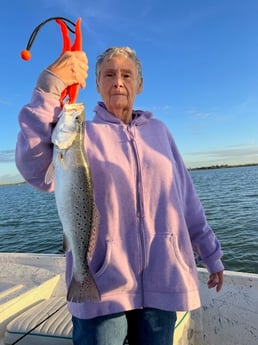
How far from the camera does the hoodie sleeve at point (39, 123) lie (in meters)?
1.94

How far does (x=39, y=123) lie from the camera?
1.95 m

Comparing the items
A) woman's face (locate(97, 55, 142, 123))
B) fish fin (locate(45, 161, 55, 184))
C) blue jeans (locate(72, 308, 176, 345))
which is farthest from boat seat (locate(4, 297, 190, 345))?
woman's face (locate(97, 55, 142, 123))

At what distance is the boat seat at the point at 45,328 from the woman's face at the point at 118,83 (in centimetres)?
228

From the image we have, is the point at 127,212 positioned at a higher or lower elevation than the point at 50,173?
lower

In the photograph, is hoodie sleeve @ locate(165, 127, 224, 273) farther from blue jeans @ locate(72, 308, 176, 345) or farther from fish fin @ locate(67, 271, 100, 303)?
fish fin @ locate(67, 271, 100, 303)

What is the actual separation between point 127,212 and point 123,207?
0.04 meters

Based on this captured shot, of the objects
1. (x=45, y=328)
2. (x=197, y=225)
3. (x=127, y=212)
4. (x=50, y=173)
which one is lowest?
(x=45, y=328)

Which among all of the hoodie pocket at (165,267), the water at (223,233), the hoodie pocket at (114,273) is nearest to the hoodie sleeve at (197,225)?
the hoodie pocket at (165,267)

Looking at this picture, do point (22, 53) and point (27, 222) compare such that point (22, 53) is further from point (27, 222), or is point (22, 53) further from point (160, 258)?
point (27, 222)

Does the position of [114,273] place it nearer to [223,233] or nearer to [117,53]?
[117,53]

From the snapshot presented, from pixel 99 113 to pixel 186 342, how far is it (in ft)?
9.47

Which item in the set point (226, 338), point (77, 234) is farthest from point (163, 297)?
point (226, 338)

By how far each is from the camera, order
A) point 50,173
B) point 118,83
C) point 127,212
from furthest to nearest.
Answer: point 118,83 → point 127,212 → point 50,173

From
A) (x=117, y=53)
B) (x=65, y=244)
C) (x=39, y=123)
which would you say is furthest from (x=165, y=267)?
(x=117, y=53)
